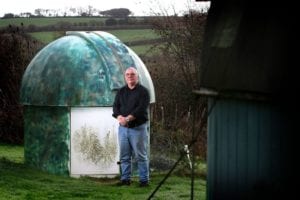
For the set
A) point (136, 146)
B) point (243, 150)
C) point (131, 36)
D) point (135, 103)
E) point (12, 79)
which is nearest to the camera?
point (243, 150)

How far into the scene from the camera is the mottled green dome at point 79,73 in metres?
12.9

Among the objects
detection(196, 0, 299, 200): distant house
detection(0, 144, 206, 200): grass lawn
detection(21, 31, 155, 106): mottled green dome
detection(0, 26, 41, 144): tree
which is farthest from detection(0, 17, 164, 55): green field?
detection(196, 0, 299, 200): distant house

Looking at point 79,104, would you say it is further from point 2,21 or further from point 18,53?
point 2,21

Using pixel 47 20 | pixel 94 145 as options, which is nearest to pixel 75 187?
pixel 94 145

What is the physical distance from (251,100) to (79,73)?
23.6 feet

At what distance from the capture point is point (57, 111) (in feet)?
42.7

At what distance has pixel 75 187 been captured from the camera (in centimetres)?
1134

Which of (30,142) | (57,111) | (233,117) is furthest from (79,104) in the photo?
(233,117)

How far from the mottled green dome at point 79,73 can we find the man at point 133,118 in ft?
4.53

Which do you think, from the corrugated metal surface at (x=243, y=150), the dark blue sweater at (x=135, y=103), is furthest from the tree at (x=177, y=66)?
the corrugated metal surface at (x=243, y=150)

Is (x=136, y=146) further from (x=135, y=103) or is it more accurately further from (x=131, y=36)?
(x=131, y=36)

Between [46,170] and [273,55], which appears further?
[46,170]

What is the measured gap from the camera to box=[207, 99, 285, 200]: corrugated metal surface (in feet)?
19.3

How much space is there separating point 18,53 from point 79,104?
417 inches
